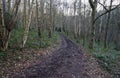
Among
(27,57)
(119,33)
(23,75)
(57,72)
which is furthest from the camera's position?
(119,33)

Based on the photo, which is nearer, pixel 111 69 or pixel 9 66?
pixel 9 66

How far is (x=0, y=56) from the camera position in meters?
8.80

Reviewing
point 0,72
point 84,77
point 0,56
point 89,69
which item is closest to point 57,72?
point 84,77

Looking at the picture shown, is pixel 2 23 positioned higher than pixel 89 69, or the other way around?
pixel 2 23

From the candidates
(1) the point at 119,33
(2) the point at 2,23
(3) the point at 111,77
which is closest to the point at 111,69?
(3) the point at 111,77

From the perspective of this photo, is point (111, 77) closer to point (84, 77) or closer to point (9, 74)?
point (84, 77)

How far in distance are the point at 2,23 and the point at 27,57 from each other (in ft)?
8.54

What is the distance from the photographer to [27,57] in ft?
33.1

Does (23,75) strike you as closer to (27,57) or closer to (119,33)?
(27,57)

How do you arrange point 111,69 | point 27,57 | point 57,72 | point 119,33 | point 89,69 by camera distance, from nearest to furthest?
point 57,72 < point 89,69 < point 111,69 < point 27,57 < point 119,33

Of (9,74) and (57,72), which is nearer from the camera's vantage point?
(9,74)

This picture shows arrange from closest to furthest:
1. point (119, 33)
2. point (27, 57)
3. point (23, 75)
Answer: point (23, 75), point (27, 57), point (119, 33)

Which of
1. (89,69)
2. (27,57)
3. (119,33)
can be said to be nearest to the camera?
(89,69)

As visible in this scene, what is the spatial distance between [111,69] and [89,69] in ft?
5.16
